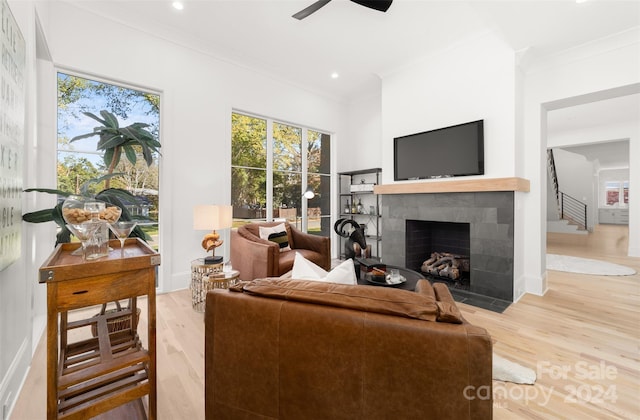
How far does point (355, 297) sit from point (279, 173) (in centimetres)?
391

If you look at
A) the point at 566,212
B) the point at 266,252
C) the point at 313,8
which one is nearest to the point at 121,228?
the point at 266,252

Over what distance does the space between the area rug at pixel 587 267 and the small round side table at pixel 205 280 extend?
5018 millimetres

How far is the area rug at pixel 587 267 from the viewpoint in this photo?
13.8ft

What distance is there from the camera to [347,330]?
93 cm

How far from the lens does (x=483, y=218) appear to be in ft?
10.8

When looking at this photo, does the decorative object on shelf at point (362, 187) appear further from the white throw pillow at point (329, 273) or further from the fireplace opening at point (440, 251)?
the white throw pillow at point (329, 273)

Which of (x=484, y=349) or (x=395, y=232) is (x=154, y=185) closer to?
(x=395, y=232)

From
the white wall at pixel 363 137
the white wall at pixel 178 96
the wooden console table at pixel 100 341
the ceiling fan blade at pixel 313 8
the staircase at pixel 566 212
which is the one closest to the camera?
the wooden console table at pixel 100 341

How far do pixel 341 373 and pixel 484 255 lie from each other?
3004 mm

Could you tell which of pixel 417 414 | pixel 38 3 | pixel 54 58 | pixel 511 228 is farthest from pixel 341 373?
pixel 54 58

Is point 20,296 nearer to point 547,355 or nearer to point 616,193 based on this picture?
A: point 547,355

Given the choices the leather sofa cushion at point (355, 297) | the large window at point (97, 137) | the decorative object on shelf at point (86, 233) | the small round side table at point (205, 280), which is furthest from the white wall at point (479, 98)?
the decorative object on shelf at point (86, 233)

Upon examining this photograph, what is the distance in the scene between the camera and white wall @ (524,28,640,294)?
3.03 meters

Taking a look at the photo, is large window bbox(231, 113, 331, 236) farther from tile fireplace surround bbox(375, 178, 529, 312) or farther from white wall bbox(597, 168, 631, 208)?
white wall bbox(597, 168, 631, 208)
